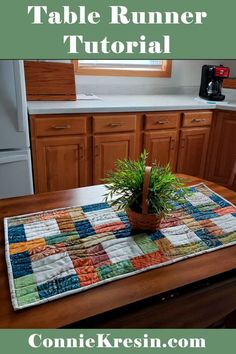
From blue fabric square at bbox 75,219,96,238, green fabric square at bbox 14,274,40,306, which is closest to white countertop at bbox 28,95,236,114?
blue fabric square at bbox 75,219,96,238

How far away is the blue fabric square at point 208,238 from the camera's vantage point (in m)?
0.94

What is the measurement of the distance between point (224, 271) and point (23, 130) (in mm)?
1532

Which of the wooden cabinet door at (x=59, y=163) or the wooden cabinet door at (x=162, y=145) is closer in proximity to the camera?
the wooden cabinet door at (x=59, y=163)

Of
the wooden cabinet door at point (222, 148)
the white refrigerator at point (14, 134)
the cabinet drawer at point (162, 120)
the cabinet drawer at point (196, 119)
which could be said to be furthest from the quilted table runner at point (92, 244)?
the wooden cabinet door at point (222, 148)

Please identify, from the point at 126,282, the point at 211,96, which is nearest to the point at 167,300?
the point at 126,282

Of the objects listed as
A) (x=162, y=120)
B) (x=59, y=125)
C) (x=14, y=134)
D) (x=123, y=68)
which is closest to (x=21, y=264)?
(x=14, y=134)

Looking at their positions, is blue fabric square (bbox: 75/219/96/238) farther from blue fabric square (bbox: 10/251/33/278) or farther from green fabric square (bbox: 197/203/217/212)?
green fabric square (bbox: 197/203/217/212)

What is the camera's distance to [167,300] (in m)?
0.78

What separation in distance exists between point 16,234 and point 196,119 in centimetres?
199

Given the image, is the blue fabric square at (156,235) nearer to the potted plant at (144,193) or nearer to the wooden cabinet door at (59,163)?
the potted plant at (144,193)

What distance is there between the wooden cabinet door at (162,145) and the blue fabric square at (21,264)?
1707 mm

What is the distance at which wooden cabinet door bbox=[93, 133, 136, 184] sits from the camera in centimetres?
230

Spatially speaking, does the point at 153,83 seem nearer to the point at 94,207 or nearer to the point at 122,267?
the point at 94,207

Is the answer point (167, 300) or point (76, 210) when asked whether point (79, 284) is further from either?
point (76, 210)
